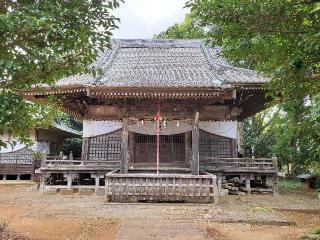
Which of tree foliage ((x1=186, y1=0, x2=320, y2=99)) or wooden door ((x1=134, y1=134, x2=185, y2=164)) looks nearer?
tree foliage ((x1=186, y1=0, x2=320, y2=99))

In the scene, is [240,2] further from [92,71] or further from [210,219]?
[210,219]

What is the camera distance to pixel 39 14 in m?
4.62

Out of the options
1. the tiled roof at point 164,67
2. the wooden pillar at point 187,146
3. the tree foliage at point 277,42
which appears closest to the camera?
the tree foliage at point 277,42

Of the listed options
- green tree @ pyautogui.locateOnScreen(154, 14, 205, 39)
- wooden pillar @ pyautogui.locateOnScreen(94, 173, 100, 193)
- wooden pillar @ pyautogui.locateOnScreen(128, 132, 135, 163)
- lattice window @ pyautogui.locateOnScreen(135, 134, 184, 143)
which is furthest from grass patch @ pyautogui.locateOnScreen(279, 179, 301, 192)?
green tree @ pyautogui.locateOnScreen(154, 14, 205, 39)

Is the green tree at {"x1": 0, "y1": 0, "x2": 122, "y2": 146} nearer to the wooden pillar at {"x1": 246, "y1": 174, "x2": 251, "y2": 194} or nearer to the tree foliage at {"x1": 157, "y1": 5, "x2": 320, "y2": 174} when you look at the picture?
the tree foliage at {"x1": 157, "y1": 5, "x2": 320, "y2": 174}

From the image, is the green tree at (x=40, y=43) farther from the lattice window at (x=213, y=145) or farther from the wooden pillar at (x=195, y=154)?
the lattice window at (x=213, y=145)

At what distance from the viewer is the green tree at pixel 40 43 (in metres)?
4.63

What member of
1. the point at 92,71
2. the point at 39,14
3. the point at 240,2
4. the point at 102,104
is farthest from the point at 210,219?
the point at 102,104

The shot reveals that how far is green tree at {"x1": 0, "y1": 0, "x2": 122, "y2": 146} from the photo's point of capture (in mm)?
4633

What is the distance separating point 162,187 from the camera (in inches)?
446

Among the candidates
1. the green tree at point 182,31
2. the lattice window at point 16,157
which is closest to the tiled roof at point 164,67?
the lattice window at point 16,157

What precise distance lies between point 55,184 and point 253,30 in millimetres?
13423

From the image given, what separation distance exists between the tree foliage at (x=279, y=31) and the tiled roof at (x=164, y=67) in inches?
265

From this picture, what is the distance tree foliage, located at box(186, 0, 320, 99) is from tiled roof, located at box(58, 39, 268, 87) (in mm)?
6723
